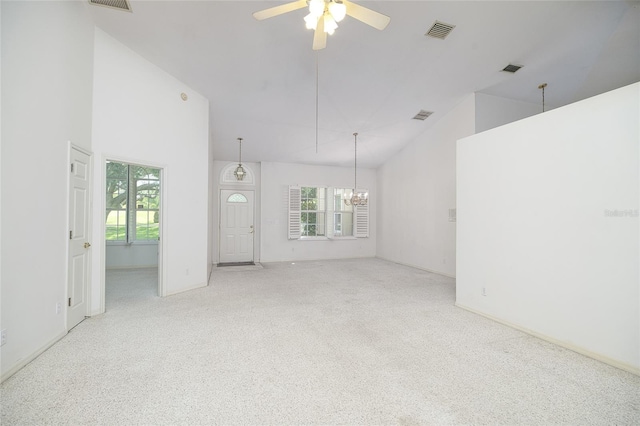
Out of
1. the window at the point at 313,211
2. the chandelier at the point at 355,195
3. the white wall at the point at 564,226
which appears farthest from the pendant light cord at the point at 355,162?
the white wall at the point at 564,226

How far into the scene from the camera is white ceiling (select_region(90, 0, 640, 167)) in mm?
3424

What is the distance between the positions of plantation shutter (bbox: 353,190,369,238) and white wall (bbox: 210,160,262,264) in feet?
9.49

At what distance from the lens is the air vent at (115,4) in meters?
3.07

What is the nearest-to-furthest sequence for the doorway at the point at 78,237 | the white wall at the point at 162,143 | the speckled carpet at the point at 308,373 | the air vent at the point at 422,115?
the speckled carpet at the point at 308,373
the doorway at the point at 78,237
the white wall at the point at 162,143
the air vent at the point at 422,115

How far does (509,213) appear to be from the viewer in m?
3.34

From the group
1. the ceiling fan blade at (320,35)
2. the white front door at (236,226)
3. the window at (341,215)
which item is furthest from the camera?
the window at (341,215)

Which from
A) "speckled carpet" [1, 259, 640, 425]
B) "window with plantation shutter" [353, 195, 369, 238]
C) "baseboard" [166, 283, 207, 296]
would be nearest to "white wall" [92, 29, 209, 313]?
"baseboard" [166, 283, 207, 296]

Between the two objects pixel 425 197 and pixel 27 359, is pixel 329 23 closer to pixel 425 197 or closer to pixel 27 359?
pixel 27 359

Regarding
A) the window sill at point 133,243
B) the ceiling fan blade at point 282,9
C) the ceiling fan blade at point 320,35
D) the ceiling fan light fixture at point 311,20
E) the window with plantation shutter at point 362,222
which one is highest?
the ceiling fan blade at point 282,9

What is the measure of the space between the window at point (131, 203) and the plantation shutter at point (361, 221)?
17.5 ft

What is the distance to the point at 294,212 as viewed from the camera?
26.0ft

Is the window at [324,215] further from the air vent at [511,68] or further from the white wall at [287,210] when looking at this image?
the air vent at [511,68]

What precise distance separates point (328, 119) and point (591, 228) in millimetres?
4451

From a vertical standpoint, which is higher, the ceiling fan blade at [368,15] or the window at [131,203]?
the ceiling fan blade at [368,15]
